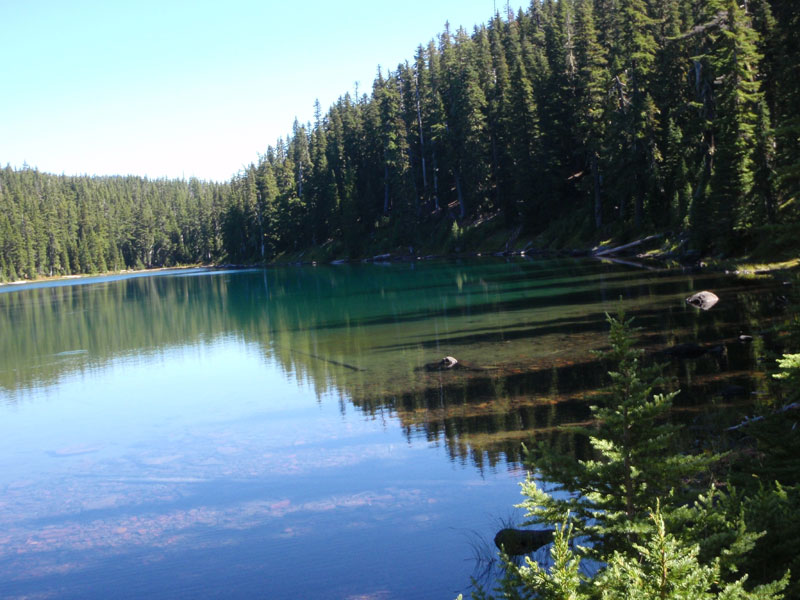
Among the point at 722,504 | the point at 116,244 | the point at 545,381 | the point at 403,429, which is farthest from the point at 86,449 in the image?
the point at 116,244

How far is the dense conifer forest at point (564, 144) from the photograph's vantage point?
4147 centimetres

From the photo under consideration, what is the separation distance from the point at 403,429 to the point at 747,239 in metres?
31.2

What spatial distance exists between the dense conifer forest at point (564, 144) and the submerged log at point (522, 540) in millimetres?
5836

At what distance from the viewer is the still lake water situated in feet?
38.9

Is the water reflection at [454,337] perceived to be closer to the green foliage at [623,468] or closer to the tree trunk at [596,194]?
the green foliage at [623,468]

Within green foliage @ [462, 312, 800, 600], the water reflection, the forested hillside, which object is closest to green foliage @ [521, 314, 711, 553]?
green foliage @ [462, 312, 800, 600]

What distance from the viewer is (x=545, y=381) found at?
67.8 ft

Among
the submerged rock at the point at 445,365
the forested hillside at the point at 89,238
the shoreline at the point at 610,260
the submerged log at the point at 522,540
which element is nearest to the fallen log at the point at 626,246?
the shoreline at the point at 610,260

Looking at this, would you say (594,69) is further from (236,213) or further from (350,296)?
(236,213)

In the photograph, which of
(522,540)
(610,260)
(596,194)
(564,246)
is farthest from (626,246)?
(522,540)

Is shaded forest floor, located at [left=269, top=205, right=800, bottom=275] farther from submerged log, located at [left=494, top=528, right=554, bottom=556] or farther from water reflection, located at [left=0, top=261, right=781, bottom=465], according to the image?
submerged log, located at [left=494, top=528, right=554, bottom=556]

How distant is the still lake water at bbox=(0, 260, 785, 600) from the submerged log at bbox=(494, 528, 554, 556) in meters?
0.62

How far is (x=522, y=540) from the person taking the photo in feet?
34.3

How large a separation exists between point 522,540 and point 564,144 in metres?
70.4
